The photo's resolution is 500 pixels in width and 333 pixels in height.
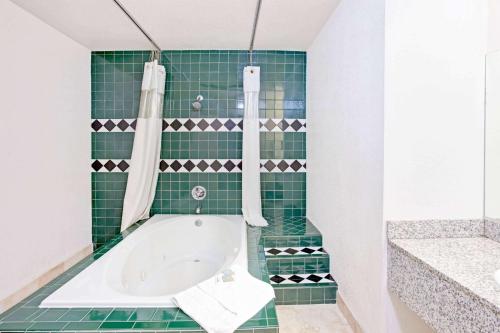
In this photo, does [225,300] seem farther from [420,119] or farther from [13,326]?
[420,119]

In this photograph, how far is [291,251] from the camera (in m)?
2.56

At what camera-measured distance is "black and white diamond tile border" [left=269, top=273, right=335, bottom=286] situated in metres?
2.35

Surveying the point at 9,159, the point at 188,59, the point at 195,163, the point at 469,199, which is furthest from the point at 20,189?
the point at 469,199

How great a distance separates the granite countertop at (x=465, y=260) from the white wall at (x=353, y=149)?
210mm

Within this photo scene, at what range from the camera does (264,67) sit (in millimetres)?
3184

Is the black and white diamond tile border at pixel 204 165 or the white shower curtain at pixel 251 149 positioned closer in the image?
the white shower curtain at pixel 251 149

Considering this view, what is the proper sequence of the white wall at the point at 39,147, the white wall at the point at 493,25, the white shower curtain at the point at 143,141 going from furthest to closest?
the white shower curtain at the point at 143,141 < the white wall at the point at 39,147 < the white wall at the point at 493,25

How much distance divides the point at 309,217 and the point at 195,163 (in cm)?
130

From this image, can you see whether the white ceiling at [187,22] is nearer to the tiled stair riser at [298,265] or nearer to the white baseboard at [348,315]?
the tiled stair riser at [298,265]

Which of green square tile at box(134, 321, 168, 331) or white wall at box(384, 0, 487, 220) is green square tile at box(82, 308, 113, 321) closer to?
green square tile at box(134, 321, 168, 331)

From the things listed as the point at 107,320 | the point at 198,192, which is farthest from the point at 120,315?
the point at 198,192

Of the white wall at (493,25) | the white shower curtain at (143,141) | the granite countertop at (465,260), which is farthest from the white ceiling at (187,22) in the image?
the granite countertop at (465,260)

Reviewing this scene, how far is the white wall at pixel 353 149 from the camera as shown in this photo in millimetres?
1603

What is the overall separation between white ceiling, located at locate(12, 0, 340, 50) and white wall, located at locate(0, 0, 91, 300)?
0.19m
